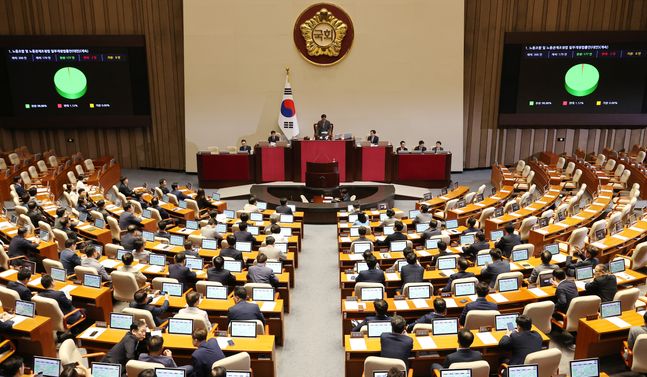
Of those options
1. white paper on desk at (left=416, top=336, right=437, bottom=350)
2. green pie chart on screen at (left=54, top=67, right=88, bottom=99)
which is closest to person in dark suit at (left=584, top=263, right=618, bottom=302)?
white paper on desk at (left=416, top=336, right=437, bottom=350)

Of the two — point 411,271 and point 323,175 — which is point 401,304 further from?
point 323,175

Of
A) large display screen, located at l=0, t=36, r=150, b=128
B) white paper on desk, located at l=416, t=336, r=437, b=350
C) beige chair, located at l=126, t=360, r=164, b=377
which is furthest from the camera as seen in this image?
large display screen, located at l=0, t=36, r=150, b=128

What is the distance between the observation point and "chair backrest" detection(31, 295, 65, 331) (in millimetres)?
7051

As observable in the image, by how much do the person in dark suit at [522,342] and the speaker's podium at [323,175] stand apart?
33.2 feet

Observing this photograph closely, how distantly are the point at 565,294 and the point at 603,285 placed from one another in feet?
1.74

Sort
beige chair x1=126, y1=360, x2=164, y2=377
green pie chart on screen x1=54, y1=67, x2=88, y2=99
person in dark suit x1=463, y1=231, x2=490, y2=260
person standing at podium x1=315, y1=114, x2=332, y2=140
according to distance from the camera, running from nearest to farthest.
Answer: beige chair x1=126, y1=360, x2=164, y2=377, person in dark suit x1=463, y1=231, x2=490, y2=260, person standing at podium x1=315, y1=114, x2=332, y2=140, green pie chart on screen x1=54, y1=67, x2=88, y2=99

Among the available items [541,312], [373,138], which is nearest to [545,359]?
[541,312]

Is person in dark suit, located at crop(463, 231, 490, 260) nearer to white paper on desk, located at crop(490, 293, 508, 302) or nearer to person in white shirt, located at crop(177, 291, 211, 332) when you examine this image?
white paper on desk, located at crop(490, 293, 508, 302)

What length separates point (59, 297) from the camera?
737 centimetres

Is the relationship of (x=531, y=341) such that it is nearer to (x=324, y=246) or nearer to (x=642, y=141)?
(x=324, y=246)

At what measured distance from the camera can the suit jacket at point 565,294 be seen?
737cm

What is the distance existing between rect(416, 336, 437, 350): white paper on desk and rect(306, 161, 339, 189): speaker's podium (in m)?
9.61

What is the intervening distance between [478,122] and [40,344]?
55.8ft

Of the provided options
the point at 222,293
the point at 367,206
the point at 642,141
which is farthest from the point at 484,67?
the point at 222,293
